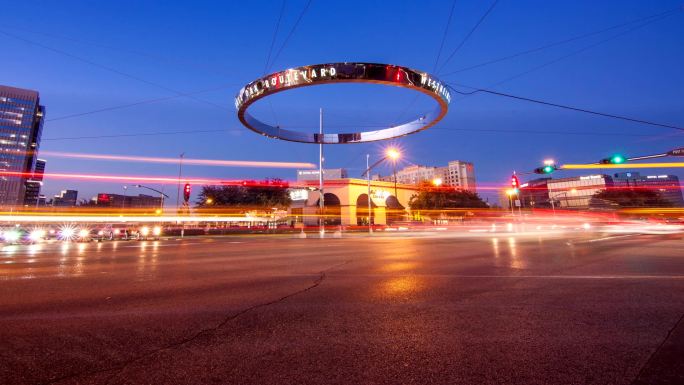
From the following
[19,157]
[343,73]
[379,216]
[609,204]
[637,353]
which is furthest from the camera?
[19,157]

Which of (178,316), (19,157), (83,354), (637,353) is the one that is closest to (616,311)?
(637,353)

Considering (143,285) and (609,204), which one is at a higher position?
(609,204)

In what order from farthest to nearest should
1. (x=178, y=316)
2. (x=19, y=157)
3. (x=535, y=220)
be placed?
(x=19, y=157) → (x=535, y=220) → (x=178, y=316)

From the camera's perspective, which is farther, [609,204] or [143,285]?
[609,204]

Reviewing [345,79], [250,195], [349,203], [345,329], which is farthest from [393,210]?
[345,329]

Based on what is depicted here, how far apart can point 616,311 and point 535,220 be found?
250ft

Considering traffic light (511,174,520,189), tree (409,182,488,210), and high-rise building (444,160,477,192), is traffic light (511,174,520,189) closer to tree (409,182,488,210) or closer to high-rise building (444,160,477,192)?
tree (409,182,488,210)

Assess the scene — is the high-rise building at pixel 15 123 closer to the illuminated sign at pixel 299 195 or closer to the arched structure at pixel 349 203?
the illuminated sign at pixel 299 195

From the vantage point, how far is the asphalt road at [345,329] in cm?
273

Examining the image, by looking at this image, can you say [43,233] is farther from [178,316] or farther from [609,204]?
[609,204]

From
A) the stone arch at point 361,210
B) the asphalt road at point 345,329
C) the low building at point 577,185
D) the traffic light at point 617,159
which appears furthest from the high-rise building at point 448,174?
the asphalt road at point 345,329

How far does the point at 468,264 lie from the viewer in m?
9.53

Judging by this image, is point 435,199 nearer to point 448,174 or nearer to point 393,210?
point 393,210

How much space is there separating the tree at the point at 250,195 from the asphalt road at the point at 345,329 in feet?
140
